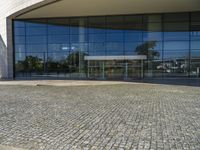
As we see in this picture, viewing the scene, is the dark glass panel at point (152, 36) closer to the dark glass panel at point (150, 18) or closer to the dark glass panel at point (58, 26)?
the dark glass panel at point (150, 18)

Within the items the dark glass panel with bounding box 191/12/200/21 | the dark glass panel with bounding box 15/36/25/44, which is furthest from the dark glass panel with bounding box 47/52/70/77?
the dark glass panel with bounding box 191/12/200/21

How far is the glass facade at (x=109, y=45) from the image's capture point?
→ 2950 cm

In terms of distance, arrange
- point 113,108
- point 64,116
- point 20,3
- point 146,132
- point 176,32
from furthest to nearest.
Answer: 1. point 176,32
2. point 20,3
3. point 113,108
4. point 64,116
5. point 146,132

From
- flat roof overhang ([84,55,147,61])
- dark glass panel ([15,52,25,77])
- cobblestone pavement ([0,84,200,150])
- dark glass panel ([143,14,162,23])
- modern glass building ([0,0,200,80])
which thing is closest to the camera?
cobblestone pavement ([0,84,200,150])

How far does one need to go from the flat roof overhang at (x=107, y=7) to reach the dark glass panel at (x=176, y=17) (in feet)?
3.90

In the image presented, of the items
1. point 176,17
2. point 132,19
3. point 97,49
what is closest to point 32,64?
point 97,49

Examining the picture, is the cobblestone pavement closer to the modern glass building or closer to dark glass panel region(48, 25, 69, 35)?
the modern glass building

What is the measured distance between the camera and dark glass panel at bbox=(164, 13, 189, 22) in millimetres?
29331

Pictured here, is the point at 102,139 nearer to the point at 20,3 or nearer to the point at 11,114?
the point at 11,114

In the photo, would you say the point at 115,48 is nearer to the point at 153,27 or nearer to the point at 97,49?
the point at 97,49

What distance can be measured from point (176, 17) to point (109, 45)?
29.0 feet

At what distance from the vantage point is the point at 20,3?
27609mm

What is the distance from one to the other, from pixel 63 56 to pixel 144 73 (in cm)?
1057

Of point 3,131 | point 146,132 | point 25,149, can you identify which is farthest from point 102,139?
point 3,131
